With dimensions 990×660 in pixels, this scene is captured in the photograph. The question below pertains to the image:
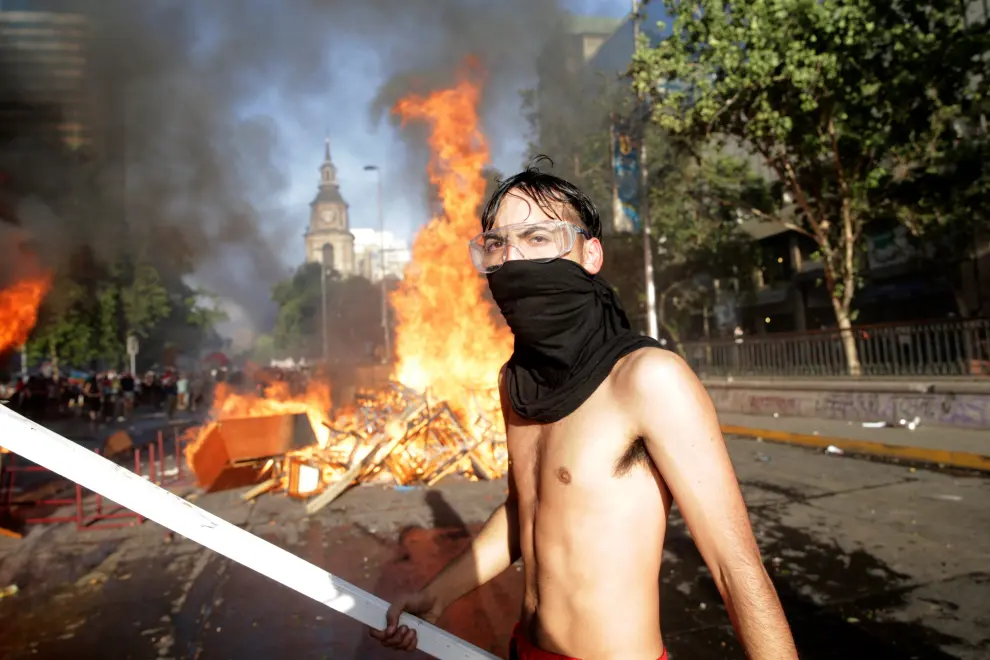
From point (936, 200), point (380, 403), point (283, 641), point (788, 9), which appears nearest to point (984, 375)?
point (936, 200)

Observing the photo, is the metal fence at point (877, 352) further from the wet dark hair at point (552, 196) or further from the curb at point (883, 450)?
the wet dark hair at point (552, 196)

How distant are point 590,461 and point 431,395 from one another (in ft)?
26.4

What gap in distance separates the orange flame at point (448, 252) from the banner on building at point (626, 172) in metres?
3.24

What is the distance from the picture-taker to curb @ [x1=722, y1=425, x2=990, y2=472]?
25.5ft

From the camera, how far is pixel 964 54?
35.2 ft

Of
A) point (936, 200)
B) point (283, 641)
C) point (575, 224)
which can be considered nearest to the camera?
point (575, 224)

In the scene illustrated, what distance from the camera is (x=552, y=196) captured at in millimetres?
1645

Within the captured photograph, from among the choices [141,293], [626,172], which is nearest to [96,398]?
[141,293]

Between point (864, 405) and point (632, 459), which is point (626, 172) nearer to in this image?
point (864, 405)

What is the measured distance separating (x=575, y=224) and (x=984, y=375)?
10993 millimetres

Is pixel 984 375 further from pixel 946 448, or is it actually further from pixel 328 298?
pixel 328 298

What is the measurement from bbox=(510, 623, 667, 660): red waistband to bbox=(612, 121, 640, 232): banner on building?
14.7m

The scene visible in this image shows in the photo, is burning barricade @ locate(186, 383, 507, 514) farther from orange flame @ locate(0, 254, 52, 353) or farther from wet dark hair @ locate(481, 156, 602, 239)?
wet dark hair @ locate(481, 156, 602, 239)

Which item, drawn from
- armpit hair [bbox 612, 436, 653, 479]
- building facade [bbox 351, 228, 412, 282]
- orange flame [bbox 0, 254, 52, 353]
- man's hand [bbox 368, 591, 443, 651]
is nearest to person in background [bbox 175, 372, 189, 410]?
building facade [bbox 351, 228, 412, 282]
